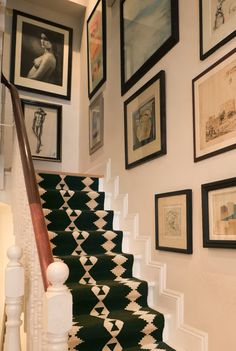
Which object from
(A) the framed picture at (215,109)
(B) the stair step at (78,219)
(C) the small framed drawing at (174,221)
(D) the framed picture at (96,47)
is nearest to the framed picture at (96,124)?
(D) the framed picture at (96,47)

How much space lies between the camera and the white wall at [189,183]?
6.44 ft

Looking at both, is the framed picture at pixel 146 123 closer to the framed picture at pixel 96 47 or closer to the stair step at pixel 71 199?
the stair step at pixel 71 199

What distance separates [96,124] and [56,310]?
325 cm

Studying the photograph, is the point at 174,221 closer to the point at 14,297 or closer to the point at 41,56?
the point at 14,297

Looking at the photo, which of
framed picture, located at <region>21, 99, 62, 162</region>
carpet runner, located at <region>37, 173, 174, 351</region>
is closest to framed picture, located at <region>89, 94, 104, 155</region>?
framed picture, located at <region>21, 99, 62, 162</region>

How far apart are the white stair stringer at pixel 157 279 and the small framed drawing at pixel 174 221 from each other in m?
0.22

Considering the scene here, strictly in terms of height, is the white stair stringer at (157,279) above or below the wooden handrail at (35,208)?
below

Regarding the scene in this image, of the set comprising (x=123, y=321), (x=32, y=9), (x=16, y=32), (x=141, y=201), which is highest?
(x=32, y=9)

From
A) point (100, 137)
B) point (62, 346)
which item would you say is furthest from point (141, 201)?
point (62, 346)

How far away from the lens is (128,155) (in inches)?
130

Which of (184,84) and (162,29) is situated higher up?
(162,29)

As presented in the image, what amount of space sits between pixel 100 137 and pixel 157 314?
7.71ft

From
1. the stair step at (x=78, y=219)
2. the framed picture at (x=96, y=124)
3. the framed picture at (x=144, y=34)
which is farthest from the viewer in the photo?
the framed picture at (x=96, y=124)

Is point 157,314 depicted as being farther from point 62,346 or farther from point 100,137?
point 100,137
